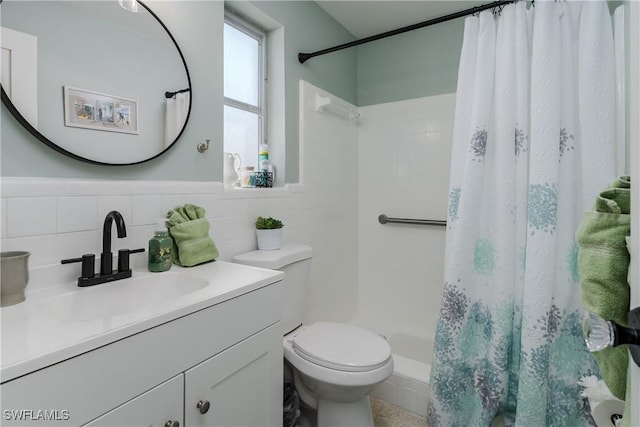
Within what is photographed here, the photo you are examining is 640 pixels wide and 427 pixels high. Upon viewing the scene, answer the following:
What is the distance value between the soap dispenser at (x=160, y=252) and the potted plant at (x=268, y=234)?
496 millimetres

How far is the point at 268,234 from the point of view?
1.64 m

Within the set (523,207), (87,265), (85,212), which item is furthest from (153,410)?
(523,207)

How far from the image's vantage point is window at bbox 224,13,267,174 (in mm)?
1786

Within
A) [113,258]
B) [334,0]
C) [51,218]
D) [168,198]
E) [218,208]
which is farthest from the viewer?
[334,0]

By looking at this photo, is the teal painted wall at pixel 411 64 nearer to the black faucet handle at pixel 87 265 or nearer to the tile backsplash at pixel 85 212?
the tile backsplash at pixel 85 212

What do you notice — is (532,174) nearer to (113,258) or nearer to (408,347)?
(408,347)

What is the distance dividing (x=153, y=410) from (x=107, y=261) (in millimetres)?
517

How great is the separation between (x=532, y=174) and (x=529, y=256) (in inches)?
13.5

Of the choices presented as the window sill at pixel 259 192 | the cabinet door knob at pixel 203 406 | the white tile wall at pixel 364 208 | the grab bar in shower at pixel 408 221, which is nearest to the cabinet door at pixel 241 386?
the cabinet door knob at pixel 203 406

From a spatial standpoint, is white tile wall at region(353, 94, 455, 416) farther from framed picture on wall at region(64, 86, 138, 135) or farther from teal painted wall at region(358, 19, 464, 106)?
framed picture on wall at region(64, 86, 138, 135)

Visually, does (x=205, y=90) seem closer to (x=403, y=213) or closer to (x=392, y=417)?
(x=403, y=213)

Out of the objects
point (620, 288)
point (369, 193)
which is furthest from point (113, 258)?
point (369, 193)

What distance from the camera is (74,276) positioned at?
1064 millimetres

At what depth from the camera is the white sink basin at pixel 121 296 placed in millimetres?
924
